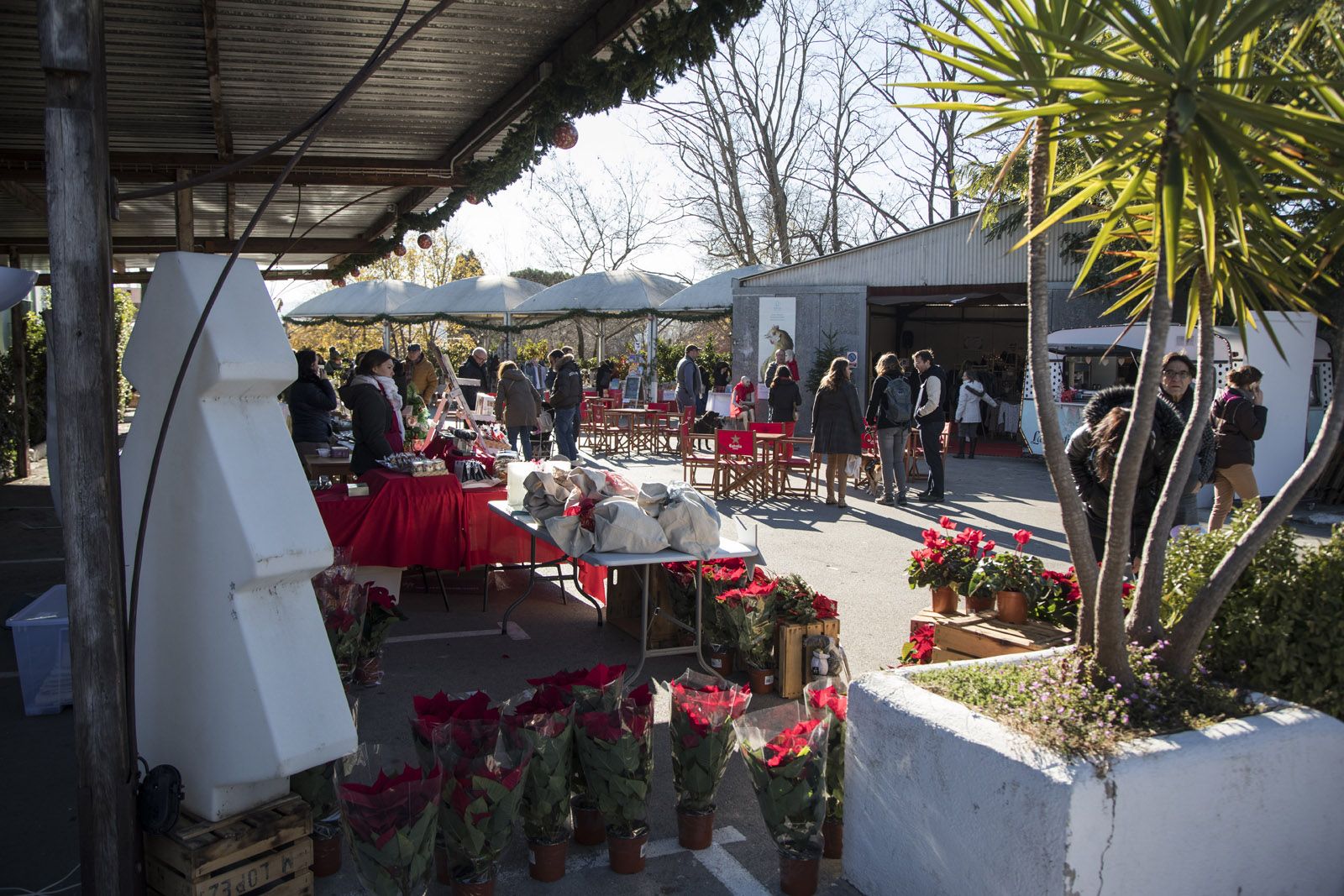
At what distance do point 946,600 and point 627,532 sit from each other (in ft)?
5.57

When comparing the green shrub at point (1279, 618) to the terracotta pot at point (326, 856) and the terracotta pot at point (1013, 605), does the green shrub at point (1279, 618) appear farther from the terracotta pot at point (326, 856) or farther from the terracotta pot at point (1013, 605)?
the terracotta pot at point (326, 856)

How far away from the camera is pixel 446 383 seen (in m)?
11.6

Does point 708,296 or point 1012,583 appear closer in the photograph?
point 1012,583

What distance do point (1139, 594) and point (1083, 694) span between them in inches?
22.6

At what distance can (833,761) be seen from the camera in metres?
3.49

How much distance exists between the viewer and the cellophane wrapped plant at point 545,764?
3221 mm

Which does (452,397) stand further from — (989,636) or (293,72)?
(989,636)

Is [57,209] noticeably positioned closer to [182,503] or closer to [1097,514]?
[182,503]

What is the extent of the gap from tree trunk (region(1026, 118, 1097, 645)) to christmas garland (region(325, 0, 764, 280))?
7.54ft

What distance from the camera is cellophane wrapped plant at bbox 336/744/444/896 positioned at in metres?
2.84

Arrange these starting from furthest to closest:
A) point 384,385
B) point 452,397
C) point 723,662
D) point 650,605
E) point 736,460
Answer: point 736,460 < point 452,397 < point 384,385 < point 650,605 < point 723,662

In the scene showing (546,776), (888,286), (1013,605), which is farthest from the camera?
(888,286)

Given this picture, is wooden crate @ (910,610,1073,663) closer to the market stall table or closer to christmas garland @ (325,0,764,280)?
the market stall table

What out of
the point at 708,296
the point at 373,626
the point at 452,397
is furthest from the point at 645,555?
the point at 708,296
